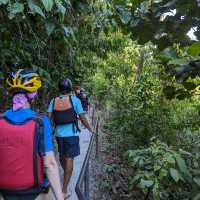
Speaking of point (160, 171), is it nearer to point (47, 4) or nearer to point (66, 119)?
point (66, 119)

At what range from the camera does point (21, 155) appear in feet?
10.5

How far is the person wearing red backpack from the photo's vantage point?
3213 mm

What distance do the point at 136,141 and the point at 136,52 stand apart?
802cm

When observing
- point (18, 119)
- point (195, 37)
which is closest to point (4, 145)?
point (18, 119)

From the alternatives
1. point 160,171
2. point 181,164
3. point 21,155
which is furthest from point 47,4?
point 160,171

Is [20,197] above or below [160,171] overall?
above

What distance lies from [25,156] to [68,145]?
3.77 m

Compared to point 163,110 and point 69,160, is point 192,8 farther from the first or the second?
point 163,110

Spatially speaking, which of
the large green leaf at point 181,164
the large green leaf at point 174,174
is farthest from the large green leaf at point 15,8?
the large green leaf at point 181,164

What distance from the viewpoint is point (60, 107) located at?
6910 mm

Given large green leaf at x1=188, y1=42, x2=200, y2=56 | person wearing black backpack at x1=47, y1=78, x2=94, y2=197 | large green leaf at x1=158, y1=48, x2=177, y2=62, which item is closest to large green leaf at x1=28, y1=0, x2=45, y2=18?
large green leaf at x1=158, y1=48, x2=177, y2=62

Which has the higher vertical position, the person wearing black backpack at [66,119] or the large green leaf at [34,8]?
the large green leaf at [34,8]

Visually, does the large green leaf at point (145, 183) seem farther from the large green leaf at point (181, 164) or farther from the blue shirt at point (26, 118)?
the blue shirt at point (26, 118)

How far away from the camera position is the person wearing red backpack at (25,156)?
3.21 m
